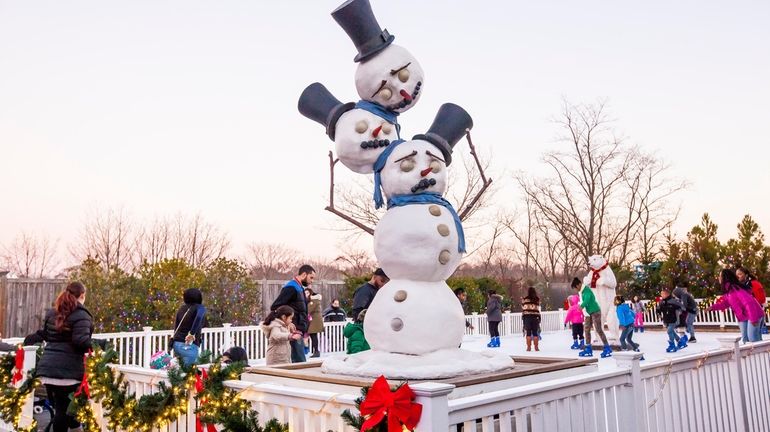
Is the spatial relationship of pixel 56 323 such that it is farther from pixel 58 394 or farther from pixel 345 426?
pixel 345 426

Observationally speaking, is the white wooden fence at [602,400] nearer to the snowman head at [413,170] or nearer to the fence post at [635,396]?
the fence post at [635,396]

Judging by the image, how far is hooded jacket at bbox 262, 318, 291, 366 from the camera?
639 centimetres

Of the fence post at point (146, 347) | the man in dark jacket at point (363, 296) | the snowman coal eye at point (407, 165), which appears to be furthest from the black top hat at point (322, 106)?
the fence post at point (146, 347)

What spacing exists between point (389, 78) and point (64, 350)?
3633 millimetres

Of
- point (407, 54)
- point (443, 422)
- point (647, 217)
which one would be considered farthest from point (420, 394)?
point (647, 217)

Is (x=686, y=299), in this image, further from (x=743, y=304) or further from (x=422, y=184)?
(x=422, y=184)

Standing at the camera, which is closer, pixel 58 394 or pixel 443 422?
pixel 443 422

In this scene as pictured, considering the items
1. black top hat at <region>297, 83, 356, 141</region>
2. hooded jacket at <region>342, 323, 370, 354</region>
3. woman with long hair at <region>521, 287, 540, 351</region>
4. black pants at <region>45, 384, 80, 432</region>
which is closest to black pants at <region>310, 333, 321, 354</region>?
woman with long hair at <region>521, 287, 540, 351</region>

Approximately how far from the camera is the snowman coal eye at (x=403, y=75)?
4984 millimetres

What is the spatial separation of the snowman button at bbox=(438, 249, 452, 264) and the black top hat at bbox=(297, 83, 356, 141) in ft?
4.89

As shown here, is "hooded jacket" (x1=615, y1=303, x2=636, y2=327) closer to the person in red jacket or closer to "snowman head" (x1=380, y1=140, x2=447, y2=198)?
the person in red jacket

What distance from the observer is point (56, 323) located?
16.3ft

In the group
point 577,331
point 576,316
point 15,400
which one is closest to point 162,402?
point 15,400

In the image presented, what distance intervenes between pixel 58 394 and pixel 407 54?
4.25 m
